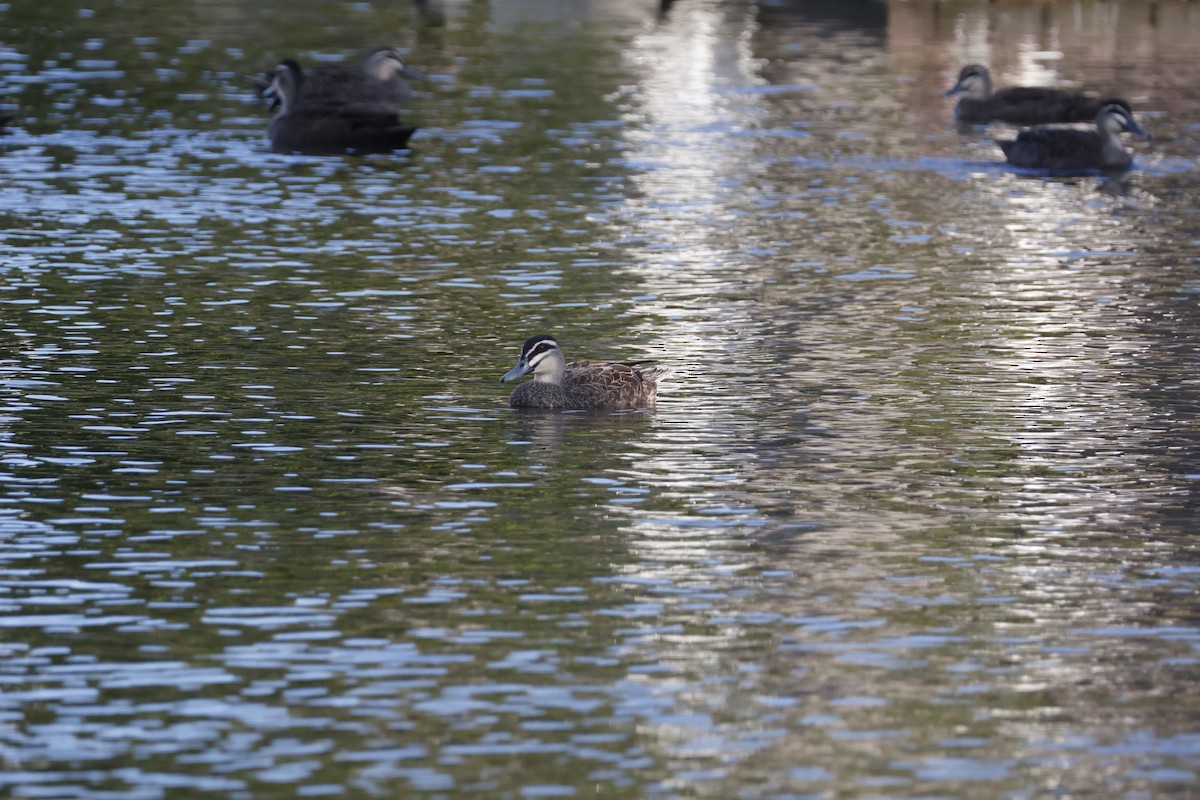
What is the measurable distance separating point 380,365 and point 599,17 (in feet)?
151

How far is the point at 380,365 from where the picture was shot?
73.5ft

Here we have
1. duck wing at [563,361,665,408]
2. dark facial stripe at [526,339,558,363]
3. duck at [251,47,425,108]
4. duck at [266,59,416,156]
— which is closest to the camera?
duck wing at [563,361,665,408]

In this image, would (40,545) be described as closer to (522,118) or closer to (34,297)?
(34,297)

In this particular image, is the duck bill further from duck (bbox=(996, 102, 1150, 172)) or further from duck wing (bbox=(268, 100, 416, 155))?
duck wing (bbox=(268, 100, 416, 155))

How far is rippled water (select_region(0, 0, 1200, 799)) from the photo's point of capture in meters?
12.2

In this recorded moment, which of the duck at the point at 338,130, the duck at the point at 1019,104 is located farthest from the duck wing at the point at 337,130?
the duck at the point at 1019,104

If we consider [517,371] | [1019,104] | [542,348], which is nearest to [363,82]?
[1019,104]

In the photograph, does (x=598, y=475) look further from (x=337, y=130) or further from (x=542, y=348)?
(x=337, y=130)

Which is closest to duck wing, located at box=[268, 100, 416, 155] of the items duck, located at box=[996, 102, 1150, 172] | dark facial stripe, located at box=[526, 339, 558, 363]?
duck, located at box=[996, 102, 1150, 172]

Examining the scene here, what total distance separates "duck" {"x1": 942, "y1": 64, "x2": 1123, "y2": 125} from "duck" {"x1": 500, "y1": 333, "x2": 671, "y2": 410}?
2367 centimetres

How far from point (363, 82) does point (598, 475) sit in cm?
2787

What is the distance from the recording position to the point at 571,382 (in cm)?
2066

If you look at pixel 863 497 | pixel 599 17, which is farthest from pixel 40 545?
pixel 599 17

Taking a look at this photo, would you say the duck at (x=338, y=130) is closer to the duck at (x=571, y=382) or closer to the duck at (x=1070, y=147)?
the duck at (x=1070, y=147)
